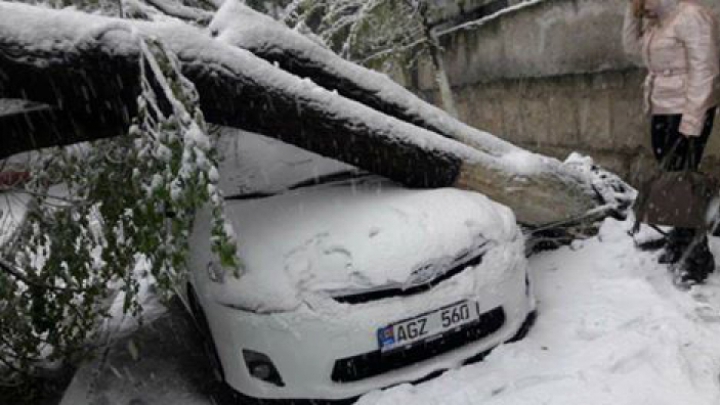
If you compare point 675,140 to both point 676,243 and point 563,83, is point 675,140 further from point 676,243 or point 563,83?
point 563,83

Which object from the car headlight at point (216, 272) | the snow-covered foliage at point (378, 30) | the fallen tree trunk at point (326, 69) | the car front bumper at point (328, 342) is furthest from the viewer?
the snow-covered foliage at point (378, 30)

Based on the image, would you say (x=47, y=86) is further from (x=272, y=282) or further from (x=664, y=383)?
(x=664, y=383)

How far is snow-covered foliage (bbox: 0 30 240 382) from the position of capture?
3.16 m

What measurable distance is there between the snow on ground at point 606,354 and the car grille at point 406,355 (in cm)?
12

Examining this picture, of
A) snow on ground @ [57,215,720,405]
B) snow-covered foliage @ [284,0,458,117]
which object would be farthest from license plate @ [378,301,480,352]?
snow-covered foliage @ [284,0,458,117]

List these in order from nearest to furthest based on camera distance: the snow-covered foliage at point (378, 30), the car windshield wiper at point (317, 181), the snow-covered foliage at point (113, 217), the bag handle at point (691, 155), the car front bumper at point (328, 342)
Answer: the snow-covered foliage at point (113, 217) < the car front bumper at point (328, 342) < the bag handle at point (691, 155) < the car windshield wiper at point (317, 181) < the snow-covered foliage at point (378, 30)

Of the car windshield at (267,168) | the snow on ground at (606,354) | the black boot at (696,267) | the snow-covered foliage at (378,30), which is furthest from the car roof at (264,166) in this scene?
the snow-covered foliage at (378,30)

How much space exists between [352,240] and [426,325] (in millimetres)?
594

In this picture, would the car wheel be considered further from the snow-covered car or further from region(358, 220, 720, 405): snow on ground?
region(358, 220, 720, 405): snow on ground

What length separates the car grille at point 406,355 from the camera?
3.42 meters

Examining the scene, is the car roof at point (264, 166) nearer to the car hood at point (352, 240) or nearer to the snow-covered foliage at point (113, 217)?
the car hood at point (352, 240)

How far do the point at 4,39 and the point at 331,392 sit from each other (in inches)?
90.7

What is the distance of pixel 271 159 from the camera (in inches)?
195

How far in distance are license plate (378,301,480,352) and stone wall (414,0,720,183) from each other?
10.2 ft
